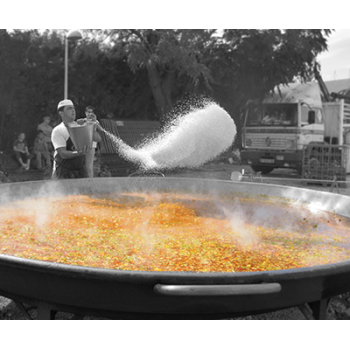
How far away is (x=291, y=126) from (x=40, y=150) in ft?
26.2

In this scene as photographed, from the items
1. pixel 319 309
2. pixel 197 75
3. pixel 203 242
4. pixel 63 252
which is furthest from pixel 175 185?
pixel 197 75

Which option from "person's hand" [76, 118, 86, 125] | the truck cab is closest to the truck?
the truck cab

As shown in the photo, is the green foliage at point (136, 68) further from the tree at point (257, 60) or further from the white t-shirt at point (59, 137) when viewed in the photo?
the white t-shirt at point (59, 137)

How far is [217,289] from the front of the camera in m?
1.76

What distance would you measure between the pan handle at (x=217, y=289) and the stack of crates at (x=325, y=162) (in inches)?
437

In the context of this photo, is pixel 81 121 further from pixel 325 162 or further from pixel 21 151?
pixel 325 162

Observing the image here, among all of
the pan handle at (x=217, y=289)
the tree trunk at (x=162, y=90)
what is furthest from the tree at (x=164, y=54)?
the pan handle at (x=217, y=289)

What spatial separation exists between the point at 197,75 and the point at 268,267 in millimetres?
14344

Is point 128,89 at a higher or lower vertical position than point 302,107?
higher

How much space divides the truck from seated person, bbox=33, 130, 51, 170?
6602 mm

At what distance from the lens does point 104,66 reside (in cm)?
1862

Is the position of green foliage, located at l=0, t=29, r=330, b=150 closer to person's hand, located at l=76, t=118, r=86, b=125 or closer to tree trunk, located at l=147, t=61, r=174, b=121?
tree trunk, located at l=147, t=61, r=174, b=121

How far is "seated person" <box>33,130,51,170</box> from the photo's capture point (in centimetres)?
1321
